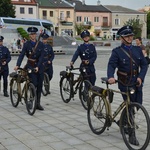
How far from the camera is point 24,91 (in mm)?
8398

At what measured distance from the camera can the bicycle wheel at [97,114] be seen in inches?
242

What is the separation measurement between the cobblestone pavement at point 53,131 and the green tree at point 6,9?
185 feet

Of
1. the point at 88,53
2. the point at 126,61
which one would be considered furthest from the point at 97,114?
the point at 88,53

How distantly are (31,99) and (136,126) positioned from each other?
321 centimetres

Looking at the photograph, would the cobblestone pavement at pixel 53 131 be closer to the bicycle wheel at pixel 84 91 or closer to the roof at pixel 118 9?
the bicycle wheel at pixel 84 91

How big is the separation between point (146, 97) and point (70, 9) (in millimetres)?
73216

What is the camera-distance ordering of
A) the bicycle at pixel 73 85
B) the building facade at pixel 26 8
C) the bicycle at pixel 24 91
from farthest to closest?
the building facade at pixel 26 8
the bicycle at pixel 73 85
the bicycle at pixel 24 91

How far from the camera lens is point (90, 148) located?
564 cm

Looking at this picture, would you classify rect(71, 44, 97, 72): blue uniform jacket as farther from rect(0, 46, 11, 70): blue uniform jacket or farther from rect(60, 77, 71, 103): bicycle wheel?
rect(0, 46, 11, 70): blue uniform jacket

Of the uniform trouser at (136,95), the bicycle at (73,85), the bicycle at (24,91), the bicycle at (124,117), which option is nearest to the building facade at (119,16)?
the bicycle at (73,85)

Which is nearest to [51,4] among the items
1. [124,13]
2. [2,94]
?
[124,13]

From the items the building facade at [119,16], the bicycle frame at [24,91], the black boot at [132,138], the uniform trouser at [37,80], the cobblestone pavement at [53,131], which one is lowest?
the cobblestone pavement at [53,131]

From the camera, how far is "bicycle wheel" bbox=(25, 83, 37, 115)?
7.91m

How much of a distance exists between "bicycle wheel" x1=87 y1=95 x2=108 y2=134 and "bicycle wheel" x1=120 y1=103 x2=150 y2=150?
56cm
